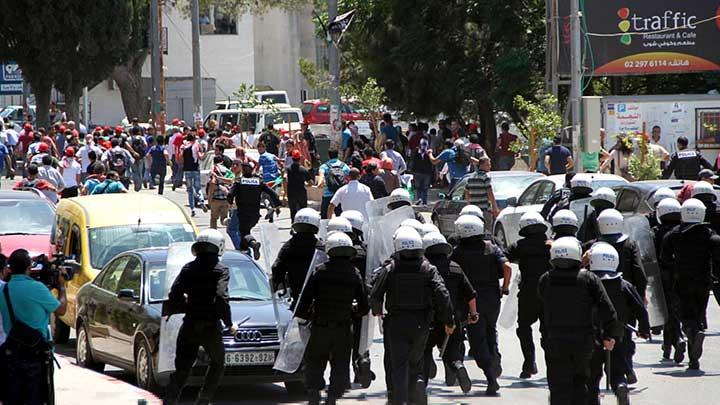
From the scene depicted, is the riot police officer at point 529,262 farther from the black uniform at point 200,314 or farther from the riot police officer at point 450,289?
the black uniform at point 200,314

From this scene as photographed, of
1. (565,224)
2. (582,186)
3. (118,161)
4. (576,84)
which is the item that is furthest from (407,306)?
(118,161)

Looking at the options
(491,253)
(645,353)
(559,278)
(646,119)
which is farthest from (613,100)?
(559,278)

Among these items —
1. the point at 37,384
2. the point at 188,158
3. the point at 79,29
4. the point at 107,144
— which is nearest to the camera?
the point at 37,384

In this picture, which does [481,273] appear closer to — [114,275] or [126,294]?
[126,294]

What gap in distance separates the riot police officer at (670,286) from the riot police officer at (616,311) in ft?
7.63

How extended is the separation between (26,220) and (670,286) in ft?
31.3

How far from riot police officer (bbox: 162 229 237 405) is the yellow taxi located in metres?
4.22

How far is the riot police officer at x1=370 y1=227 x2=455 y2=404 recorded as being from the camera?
10.9 metres

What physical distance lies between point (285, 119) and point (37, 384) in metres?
32.2

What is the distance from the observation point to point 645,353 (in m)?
14.7

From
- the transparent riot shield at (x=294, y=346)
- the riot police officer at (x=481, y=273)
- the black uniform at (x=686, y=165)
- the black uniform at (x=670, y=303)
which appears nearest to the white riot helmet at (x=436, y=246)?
the riot police officer at (x=481, y=273)

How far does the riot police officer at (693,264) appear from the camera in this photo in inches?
529

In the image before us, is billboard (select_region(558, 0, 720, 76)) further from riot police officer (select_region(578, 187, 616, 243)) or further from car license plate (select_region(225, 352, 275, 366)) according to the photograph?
car license plate (select_region(225, 352, 275, 366))

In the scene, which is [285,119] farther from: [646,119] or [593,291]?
[593,291]
